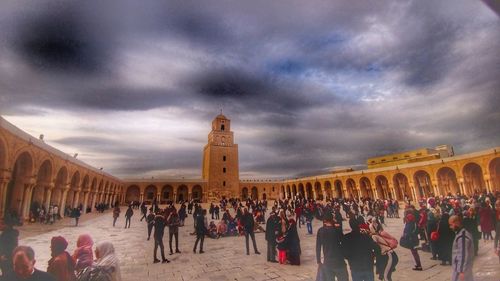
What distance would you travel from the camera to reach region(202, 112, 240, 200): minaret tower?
35812 mm

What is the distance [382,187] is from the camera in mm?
27000

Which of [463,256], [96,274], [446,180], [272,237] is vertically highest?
[446,180]

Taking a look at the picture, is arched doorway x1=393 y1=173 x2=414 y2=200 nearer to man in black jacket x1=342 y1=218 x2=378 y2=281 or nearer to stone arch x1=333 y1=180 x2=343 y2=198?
stone arch x1=333 y1=180 x2=343 y2=198

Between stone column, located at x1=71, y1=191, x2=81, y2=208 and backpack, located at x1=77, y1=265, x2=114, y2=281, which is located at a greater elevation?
stone column, located at x1=71, y1=191, x2=81, y2=208

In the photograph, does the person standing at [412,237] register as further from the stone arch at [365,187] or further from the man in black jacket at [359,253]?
the stone arch at [365,187]

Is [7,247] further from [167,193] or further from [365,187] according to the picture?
[167,193]

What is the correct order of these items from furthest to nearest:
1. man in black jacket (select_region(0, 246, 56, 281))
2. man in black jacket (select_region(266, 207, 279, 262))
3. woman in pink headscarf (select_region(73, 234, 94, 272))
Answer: man in black jacket (select_region(266, 207, 279, 262)) < woman in pink headscarf (select_region(73, 234, 94, 272)) < man in black jacket (select_region(0, 246, 56, 281))

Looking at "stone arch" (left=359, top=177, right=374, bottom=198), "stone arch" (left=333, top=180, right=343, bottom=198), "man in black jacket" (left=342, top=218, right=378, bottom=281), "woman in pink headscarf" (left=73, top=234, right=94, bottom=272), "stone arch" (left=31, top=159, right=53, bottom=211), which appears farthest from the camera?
"stone arch" (left=333, top=180, right=343, bottom=198)

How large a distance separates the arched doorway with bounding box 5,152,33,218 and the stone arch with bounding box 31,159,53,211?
183cm

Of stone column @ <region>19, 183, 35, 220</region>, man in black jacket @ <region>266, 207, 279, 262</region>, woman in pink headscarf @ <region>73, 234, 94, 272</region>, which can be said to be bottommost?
man in black jacket @ <region>266, 207, 279, 262</region>

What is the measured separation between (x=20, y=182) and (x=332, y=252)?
1241 centimetres

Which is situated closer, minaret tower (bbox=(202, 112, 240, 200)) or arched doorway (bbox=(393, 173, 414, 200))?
arched doorway (bbox=(393, 173, 414, 200))

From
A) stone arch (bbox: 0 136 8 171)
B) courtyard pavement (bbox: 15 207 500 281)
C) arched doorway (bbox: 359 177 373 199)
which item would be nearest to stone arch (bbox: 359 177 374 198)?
arched doorway (bbox: 359 177 373 199)

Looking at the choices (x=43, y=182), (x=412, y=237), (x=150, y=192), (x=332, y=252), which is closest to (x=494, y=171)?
(x=412, y=237)
